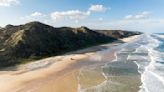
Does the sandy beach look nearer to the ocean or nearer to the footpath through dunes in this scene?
the ocean

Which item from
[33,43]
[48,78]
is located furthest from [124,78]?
[33,43]

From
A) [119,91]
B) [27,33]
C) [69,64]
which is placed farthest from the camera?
[27,33]

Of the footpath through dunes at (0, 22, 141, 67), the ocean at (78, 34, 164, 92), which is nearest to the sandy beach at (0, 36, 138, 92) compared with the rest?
the ocean at (78, 34, 164, 92)

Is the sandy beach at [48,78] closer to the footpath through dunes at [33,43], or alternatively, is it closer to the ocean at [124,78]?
the ocean at [124,78]

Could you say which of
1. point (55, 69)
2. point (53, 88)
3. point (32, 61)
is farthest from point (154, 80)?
point (32, 61)

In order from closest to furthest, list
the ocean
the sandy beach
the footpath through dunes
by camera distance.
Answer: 1. the ocean
2. the sandy beach
3. the footpath through dunes

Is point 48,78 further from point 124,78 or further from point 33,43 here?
point 33,43

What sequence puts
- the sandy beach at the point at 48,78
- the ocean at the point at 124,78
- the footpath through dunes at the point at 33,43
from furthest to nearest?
the footpath through dunes at the point at 33,43
the sandy beach at the point at 48,78
the ocean at the point at 124,78

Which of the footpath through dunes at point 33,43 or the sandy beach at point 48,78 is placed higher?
the footpath through dunes at point 33,43

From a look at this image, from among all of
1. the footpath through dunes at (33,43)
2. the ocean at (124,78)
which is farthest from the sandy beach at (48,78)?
the footpath through dunes at (33,43)

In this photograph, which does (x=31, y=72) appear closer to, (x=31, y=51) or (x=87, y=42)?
(x=31, y=51)

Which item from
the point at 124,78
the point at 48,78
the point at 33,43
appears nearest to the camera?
the point at 124,78
